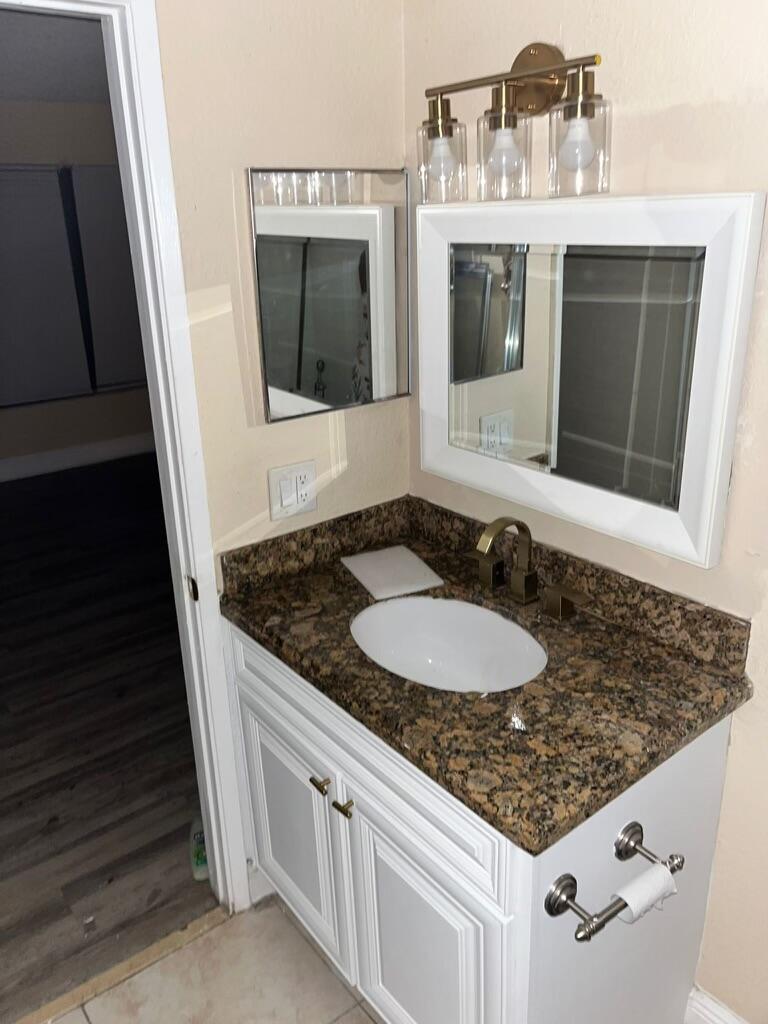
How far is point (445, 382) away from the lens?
5.45ft

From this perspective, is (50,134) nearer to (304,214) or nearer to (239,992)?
(304,214)

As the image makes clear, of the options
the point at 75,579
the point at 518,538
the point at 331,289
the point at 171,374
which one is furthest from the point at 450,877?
the point at 75,579

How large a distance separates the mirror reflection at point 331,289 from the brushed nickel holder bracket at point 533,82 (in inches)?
12.6

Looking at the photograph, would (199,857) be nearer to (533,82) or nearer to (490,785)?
(490,785)

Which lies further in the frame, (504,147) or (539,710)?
(504,147)

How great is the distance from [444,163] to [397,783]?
1083 mm

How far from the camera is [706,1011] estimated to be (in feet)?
5.20

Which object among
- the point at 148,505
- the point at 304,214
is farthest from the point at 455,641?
the point at 148,505

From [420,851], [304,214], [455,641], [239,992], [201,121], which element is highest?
[201,121]

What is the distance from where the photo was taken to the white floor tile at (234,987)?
176 cm

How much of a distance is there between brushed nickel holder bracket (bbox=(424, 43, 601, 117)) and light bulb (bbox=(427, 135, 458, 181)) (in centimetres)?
8

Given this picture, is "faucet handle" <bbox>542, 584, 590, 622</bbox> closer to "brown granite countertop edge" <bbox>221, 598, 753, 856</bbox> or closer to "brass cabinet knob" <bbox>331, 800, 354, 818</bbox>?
"brown granite countertop edge" <bbox>221, 598, 753, 856</bbox>

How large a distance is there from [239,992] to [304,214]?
1679 millimetres

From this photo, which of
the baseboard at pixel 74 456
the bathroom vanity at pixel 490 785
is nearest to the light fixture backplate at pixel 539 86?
the bathroom vanity at pixel 490 785
